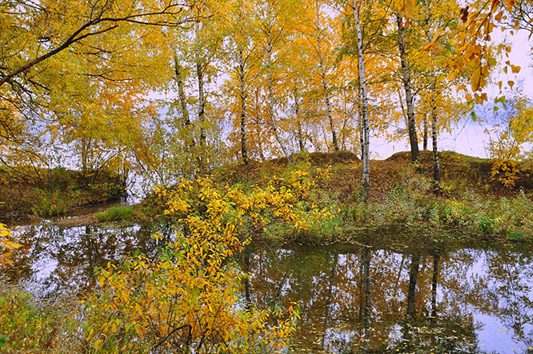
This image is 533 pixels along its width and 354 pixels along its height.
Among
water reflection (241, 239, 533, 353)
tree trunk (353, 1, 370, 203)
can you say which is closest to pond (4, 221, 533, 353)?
water reflection (241, 239, 533, 353)

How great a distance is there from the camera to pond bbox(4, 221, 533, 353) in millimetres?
3947

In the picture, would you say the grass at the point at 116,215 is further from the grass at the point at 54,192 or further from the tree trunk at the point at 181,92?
the tree trunk at the point at 181,92

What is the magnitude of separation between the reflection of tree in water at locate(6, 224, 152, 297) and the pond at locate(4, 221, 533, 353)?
0.08 feet

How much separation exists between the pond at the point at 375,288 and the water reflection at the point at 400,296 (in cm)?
1

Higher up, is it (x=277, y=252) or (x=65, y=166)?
(x=65, y=166)

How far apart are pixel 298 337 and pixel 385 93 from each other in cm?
1690

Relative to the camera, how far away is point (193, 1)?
412cm

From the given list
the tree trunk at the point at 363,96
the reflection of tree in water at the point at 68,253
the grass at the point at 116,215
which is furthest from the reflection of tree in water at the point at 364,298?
the grass at the point at 116,215

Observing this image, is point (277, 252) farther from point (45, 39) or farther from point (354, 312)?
point (45, 39)

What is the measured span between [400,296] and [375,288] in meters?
0.45

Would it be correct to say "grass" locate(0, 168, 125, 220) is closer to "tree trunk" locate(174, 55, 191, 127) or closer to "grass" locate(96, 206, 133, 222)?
"grass" locate(96, 206, 133, 222)

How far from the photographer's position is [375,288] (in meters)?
5.54

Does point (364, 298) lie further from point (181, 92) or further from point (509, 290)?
point (181, 92)

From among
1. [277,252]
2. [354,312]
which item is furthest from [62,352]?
[277,252]
